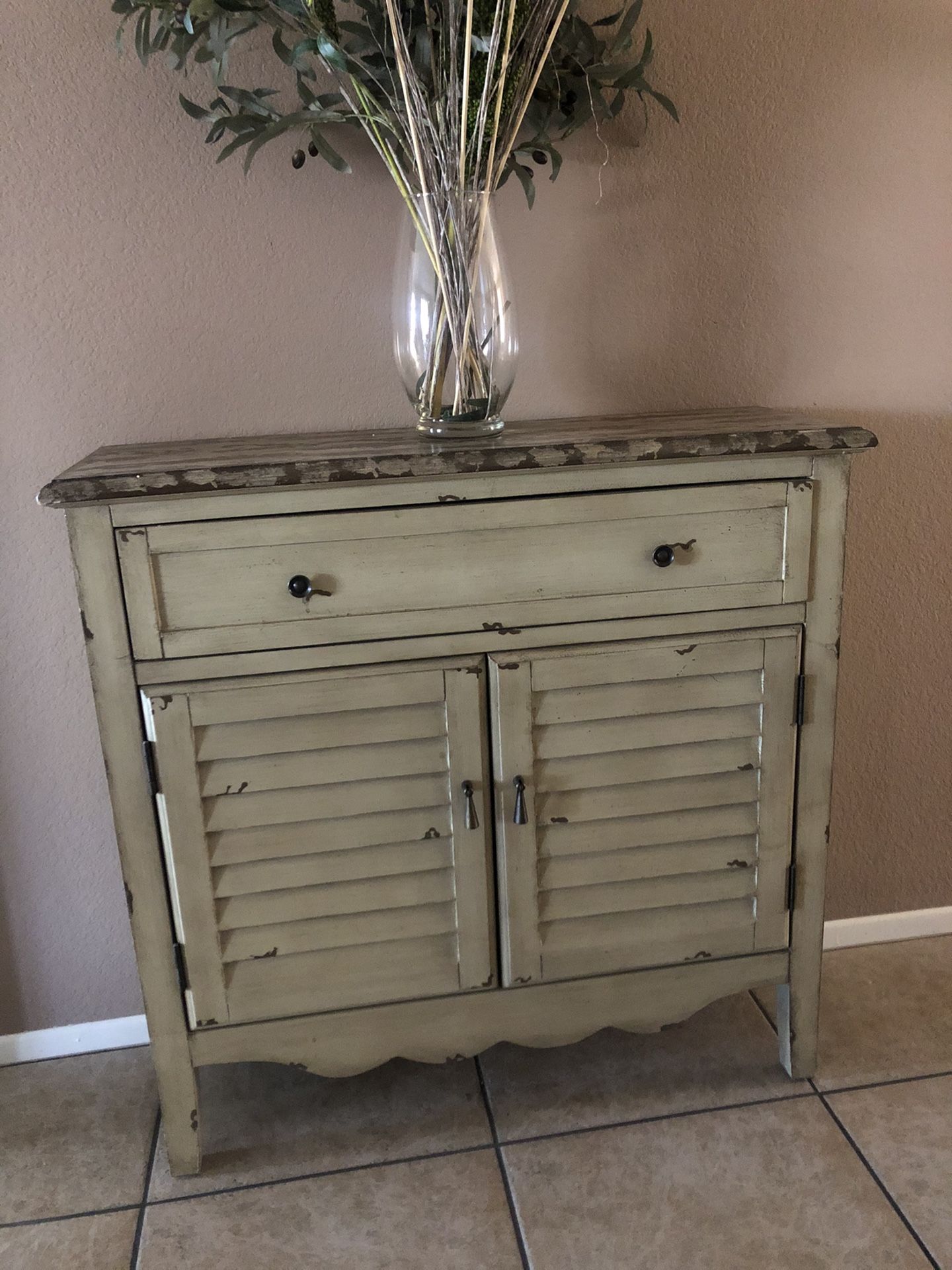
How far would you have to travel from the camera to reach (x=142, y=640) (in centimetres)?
117

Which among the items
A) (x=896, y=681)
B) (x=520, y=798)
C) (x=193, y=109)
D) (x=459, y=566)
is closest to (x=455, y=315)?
(x=459, y=566)

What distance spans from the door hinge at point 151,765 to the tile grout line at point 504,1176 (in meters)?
0.69

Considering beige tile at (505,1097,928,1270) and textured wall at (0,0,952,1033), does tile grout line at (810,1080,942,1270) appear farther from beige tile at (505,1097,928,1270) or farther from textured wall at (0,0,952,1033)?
textured wall at (0,0,952,1033)

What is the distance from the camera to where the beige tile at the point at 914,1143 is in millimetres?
1278

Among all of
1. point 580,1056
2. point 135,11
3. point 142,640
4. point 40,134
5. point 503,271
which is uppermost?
point 135,11

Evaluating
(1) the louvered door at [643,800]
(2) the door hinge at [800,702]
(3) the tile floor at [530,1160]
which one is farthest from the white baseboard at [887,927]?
(2) the door hinge at [800,702]

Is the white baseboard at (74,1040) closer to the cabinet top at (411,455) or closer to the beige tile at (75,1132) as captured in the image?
the beige tile at (75,1132)

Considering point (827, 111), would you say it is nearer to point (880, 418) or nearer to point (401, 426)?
point (880, 418)

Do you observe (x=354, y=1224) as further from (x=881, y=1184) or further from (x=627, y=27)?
(x=627, y=27)

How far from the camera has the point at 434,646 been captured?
1.23m

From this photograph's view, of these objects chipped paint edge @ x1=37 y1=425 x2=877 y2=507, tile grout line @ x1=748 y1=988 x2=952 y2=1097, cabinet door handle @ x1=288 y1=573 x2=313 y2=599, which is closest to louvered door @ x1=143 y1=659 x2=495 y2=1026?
cabinet door handle @ x1=288 y1=573 x2=313 y2=599

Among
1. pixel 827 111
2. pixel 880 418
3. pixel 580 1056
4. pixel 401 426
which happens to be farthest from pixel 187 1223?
pixel 827 111

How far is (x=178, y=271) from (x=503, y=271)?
1.56 ft

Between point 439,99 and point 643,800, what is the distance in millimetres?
883
